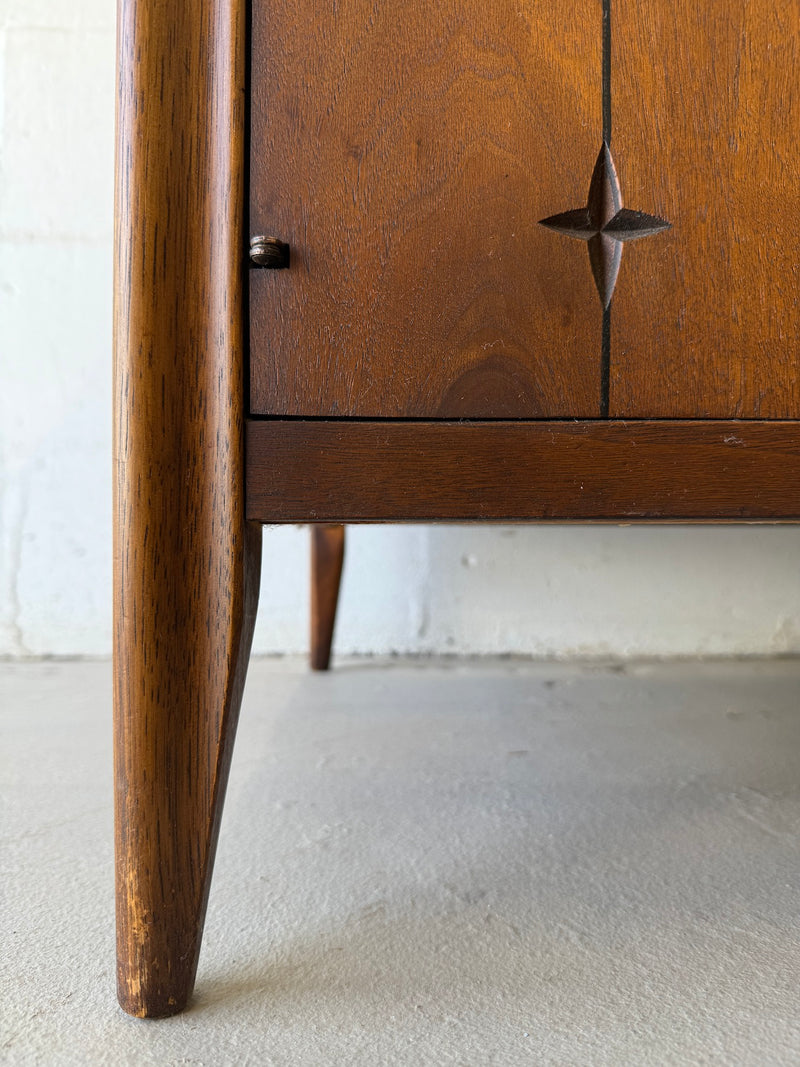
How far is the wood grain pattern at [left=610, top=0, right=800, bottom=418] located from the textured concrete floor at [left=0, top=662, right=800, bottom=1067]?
0.84 ft

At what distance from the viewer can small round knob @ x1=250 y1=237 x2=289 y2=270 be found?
342mm

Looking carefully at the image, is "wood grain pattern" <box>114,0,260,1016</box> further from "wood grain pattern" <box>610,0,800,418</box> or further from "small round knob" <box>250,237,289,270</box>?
"wood grain pattern" <box>610,0,800,418</box>

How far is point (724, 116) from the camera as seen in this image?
364mm

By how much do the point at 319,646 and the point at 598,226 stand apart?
75 cm

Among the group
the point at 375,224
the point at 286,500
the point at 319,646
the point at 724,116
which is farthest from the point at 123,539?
the point at 319,646

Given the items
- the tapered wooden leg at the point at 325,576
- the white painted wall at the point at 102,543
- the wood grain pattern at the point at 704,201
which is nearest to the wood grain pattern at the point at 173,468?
the wood grain pattern at the point at 704,201

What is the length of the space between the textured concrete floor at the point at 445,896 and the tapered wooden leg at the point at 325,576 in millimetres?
193

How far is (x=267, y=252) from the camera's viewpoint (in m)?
0.34

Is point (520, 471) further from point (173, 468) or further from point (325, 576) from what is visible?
point (325, 576)

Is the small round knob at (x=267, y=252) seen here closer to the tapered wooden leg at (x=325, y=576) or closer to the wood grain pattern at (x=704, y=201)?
the wood grain pattern at (x=704, y=201)

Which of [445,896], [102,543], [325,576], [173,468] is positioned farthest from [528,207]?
[102,543]

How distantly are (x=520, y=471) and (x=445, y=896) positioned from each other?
9.5 inches

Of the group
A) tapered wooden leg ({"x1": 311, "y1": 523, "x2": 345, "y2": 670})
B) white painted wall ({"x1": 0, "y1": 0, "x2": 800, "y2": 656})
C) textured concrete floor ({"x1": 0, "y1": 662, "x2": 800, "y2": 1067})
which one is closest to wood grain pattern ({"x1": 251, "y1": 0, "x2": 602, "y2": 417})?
textured concrete floor ({"x1": 0, "y1": 662, "x2": 800, "y2": 1067})

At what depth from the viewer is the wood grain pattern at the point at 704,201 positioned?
1.19ft
